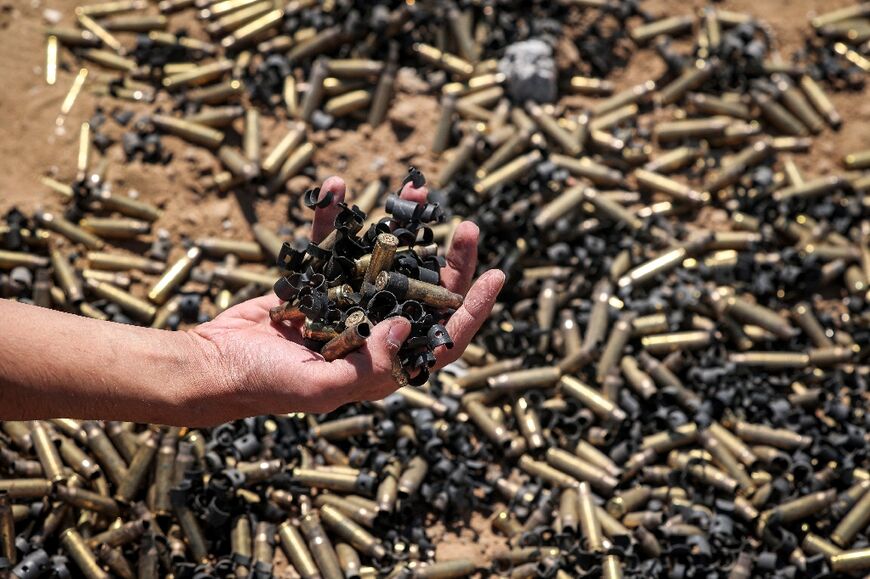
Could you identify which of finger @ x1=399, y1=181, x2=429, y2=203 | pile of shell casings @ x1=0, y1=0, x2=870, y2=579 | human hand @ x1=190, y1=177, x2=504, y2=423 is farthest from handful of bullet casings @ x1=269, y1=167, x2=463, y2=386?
pile of shell casings @ x1=0, y1=0, x2=870, y2=579

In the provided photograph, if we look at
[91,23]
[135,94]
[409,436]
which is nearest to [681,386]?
[409,436]

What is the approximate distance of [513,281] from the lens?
904 centimetres

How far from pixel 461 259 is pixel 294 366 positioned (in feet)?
5.83

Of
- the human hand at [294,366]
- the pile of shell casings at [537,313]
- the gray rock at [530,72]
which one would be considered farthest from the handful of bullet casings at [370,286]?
the gray rock at [530,72]

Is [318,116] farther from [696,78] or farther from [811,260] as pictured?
[811,260]

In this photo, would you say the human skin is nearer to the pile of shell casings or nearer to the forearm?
the forearm

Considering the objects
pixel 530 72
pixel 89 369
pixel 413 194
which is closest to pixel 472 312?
pixel 413 194

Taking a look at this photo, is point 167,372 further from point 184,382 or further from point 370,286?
point 370,286

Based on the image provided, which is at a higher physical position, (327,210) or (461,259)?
(327,210)

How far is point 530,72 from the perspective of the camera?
35.0 feet

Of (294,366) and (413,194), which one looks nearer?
(294,366)

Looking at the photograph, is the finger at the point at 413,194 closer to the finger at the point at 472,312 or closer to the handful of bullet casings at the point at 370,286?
the handful of bullet casings at the point at 370,286

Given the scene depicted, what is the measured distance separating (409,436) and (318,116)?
4214mm

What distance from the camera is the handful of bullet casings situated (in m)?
5.69
